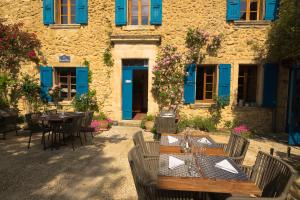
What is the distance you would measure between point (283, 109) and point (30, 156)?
8023 mm

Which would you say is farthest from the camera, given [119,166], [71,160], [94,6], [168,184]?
[94,6]

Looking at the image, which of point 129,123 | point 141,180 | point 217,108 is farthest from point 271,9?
point 141,180

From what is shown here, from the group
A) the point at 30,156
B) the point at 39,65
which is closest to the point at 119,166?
the point at 30,156

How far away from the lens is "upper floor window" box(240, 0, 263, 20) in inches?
304

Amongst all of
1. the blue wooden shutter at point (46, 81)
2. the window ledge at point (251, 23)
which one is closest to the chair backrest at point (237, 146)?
the window ledge at point (251, 23)

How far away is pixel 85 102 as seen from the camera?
317 inches

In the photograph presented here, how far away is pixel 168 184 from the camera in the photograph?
6.24 ft

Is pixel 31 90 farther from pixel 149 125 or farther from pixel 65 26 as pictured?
pixel 149 125

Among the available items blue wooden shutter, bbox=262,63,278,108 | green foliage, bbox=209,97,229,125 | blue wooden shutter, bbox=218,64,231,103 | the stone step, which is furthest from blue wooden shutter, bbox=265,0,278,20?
the stone step

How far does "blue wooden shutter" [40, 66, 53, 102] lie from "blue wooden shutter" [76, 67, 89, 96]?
1.12 meters

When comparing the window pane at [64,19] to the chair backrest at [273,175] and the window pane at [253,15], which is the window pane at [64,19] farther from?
the chair backrest at [273,175]

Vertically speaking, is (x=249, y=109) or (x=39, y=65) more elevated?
(x=39, y=65)

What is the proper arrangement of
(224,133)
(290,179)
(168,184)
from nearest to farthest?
(290,179) → (168,184) → (224,133)

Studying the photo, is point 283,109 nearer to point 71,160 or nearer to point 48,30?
point 71,160
